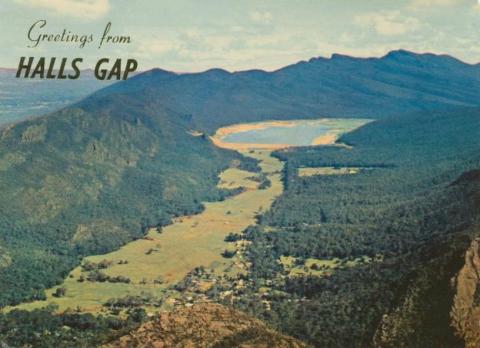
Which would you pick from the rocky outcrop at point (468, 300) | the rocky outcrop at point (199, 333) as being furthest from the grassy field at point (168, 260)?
the rocky outcrop at point (199, 333)

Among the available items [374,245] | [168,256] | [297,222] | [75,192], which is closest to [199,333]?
[374,245]

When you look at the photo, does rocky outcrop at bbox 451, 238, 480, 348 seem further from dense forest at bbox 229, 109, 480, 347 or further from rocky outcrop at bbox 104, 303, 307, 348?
rocky outcrop at bbox 104, 303, 307, 348

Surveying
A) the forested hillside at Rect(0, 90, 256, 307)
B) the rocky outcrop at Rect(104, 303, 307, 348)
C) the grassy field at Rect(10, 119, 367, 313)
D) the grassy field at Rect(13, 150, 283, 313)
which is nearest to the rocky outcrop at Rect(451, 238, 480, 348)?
the rocky outcrop at Rect(104, 303, 307, 348)

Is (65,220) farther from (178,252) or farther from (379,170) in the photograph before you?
(379,170)

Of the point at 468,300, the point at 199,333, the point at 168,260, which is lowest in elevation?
the point at 168,260

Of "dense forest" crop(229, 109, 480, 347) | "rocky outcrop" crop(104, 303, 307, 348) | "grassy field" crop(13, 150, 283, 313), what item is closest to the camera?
"rocky outcrop" crop(104, 303, 307, 348)

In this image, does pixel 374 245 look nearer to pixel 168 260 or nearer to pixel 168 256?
pixel 168 260
